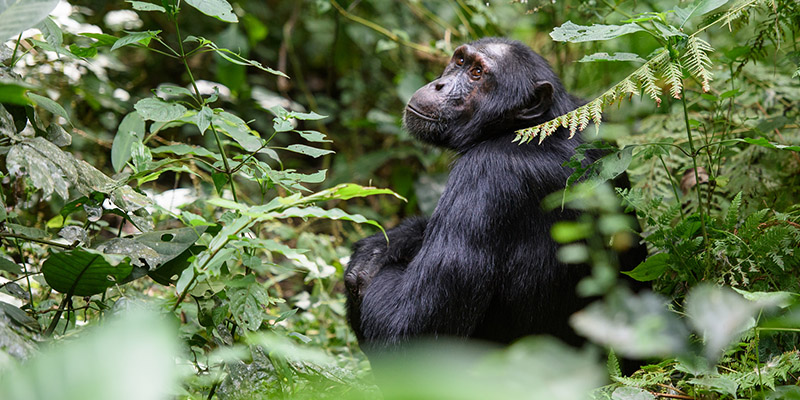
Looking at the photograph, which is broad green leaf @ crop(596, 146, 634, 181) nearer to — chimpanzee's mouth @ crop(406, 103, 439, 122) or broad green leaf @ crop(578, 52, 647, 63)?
broad green leaf @ crop(578, 52, 647, 63)

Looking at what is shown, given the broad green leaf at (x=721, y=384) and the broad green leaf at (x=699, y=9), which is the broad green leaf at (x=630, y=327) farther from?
the broad green leaf at (x=699, y=9)

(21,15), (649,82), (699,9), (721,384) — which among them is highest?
(699,9)

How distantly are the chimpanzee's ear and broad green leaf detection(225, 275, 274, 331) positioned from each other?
5.64 feet

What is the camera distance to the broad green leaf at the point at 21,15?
166cm

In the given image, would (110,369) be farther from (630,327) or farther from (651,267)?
(651,267)

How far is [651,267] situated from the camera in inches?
110

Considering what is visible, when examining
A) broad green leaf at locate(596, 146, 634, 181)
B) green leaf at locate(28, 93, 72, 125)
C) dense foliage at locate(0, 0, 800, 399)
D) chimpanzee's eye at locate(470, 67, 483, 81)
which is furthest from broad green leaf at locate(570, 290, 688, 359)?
chimpanzee's eye at locate(470, 67, 483, 81)

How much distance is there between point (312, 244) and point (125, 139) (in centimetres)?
172

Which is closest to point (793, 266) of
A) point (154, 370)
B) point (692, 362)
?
point (692, 362)

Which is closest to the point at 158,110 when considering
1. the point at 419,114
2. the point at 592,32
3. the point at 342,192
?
the point at 342,192

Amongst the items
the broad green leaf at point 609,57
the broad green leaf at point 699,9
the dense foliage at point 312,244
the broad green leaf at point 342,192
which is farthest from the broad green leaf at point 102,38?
the broad green leaf at point 699,9

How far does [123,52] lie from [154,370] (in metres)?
7.21

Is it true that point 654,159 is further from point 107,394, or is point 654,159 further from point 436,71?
point 107,394

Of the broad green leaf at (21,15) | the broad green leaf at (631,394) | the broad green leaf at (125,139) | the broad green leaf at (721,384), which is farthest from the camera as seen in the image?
the broad green leaf at (125,139)
